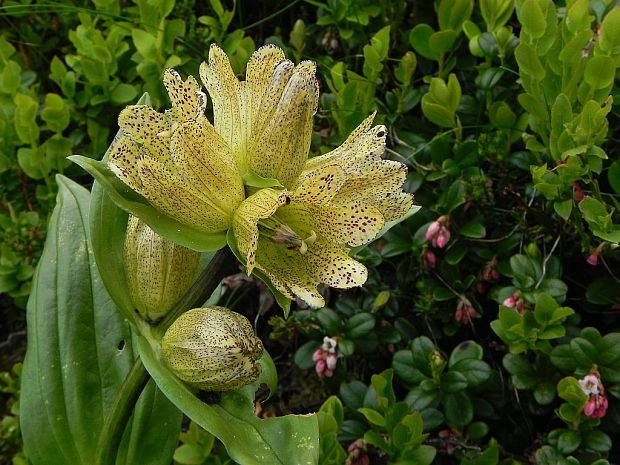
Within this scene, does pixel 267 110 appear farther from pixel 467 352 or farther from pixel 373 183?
pixel 467 352

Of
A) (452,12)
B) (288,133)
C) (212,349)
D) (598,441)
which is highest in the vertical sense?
(288,133)

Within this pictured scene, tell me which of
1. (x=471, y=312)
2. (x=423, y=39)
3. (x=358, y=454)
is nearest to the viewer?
(x=358, y=454)

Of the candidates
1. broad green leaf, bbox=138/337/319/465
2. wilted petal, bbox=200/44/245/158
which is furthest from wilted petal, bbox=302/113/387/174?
broad green leaf, bbox=138/337/319/465

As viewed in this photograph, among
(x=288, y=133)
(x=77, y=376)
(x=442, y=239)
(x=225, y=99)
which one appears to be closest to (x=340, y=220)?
(x=288, y=133)

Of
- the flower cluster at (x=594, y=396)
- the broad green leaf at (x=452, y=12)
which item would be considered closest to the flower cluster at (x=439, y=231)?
the flower cluster at (x=594, y=396)

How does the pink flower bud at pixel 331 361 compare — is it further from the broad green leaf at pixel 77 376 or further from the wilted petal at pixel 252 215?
the wilted petal at pixel 252 215

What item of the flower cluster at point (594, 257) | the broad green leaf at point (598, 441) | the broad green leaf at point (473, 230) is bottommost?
the broad green leaf at point (598, 441)

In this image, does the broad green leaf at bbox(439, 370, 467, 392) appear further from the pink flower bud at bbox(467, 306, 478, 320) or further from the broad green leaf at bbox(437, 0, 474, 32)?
the broad green leaf at bbox(437, 0, 474, 32)
